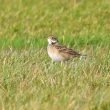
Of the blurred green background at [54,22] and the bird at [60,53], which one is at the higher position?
the bird at [60,53]

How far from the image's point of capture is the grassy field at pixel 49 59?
873cm

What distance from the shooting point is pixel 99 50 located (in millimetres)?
12695

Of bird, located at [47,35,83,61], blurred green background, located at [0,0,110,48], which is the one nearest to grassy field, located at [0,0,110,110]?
blurred green background, located at [0,0,110,48]

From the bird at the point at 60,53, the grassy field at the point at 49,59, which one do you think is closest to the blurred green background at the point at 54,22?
the grassy field at the point at 49,59

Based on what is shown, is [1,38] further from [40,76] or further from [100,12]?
[40,76]

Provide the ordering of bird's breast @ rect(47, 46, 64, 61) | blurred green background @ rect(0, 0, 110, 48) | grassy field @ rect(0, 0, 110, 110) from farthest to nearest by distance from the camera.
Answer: blurred green background @ rect(0, 0, 110, 48) → bird's breast @ rect(47, 46, 64, 61) → grassy field @ rect(0, 0, 110, 110)

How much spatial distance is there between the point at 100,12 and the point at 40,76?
7.78 meters

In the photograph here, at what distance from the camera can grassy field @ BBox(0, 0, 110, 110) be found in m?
8.73

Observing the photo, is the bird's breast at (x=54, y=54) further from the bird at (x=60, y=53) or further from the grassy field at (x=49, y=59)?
the grassy field at (x=49, y=59)

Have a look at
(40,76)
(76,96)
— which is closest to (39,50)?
(40,76)

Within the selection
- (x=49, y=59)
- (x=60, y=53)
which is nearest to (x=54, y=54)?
(x=60, y=53)

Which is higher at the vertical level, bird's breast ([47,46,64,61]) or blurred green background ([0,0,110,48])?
bird's breast ([47,46,64,61])

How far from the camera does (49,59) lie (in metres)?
12.4

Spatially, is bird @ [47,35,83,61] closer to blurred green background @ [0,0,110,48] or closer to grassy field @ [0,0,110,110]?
grassy field @ [0,0,110,110]
